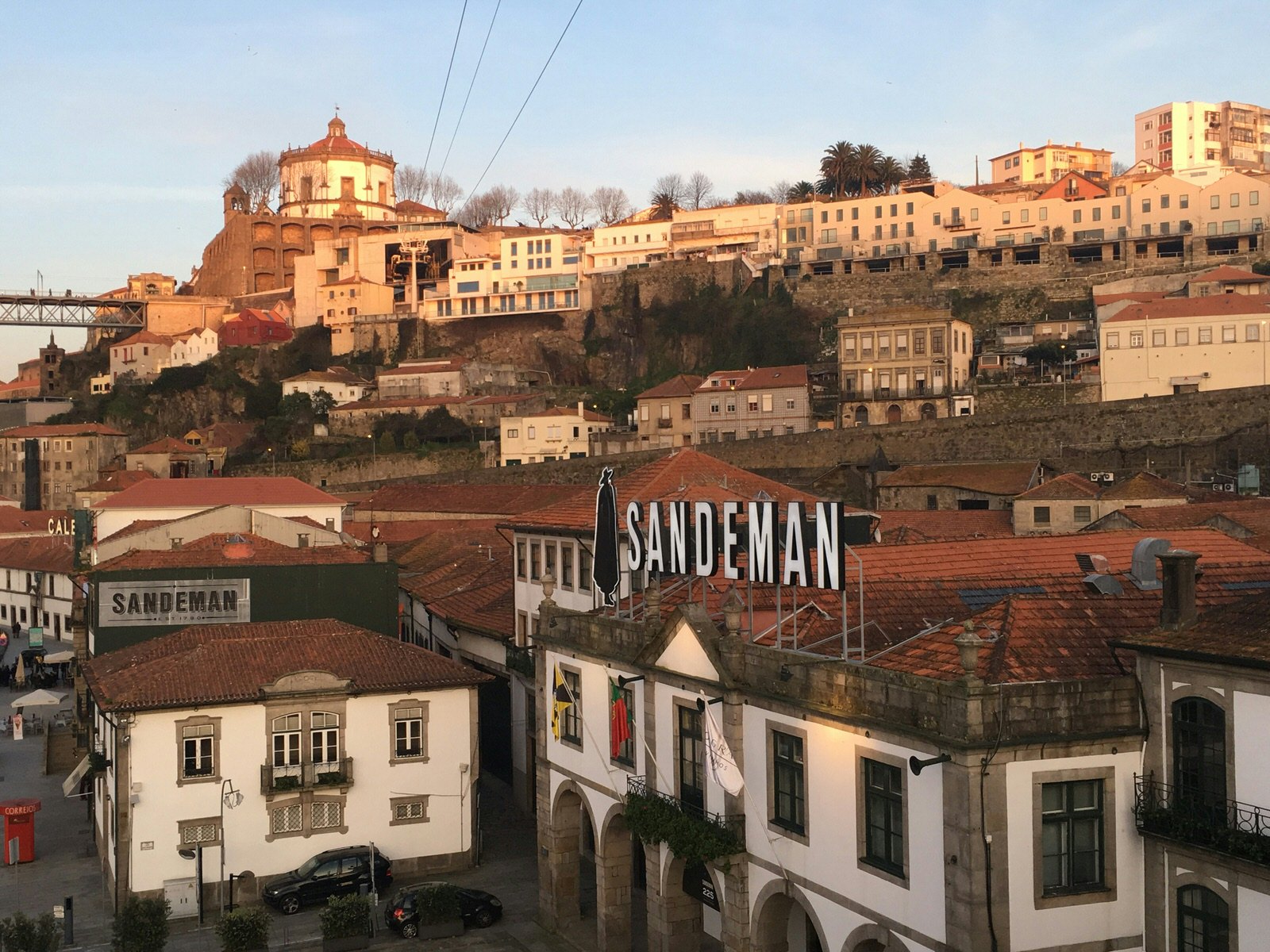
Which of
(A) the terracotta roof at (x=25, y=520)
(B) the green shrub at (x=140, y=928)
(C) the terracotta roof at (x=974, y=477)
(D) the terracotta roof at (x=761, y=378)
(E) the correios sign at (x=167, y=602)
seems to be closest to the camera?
(B) the green shrub at (x=140, y=928)

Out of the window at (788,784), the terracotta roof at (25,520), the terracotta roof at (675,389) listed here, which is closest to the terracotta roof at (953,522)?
the window at (788,784)

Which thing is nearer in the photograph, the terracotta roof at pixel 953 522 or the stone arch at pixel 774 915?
the stone arch at pixel 774 915

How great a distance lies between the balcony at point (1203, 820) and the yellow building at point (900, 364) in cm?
6752

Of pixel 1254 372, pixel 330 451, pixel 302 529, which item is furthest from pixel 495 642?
pixel 330 451

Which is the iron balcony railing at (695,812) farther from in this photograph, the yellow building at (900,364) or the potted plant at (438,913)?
the yellow building at (900,364)

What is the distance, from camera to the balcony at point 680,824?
731 inches

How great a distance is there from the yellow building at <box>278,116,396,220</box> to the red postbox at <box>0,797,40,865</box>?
114 meters

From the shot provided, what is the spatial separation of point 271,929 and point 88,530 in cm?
2949

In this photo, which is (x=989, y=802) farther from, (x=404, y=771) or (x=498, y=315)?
(x=498, y=315)

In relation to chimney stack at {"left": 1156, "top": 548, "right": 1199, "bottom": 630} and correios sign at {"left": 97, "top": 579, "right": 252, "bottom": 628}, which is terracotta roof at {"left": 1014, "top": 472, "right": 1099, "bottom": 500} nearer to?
correios sign at {"left": 97, "top": 579, "right": 252, "bottom": 628}

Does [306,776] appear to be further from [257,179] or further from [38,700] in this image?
[257,179]

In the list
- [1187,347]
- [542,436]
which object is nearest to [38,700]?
[542,436]

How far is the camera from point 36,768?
38.6 meters

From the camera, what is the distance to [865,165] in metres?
118
